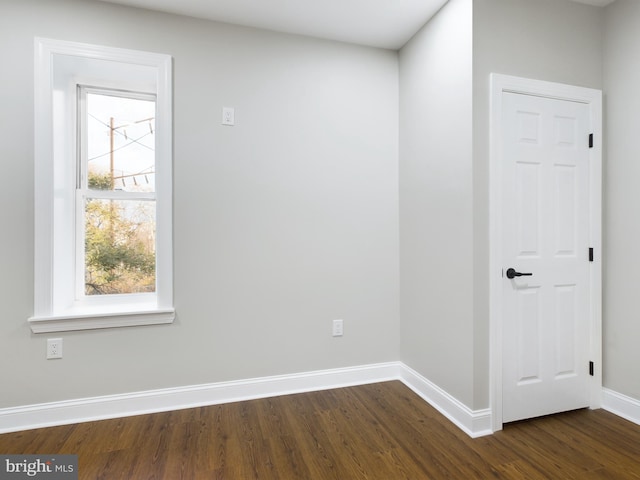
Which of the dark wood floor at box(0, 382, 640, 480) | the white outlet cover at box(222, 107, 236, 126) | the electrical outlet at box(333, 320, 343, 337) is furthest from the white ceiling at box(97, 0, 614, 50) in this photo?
the dark wood floor at box(0, 382, 640, 480)

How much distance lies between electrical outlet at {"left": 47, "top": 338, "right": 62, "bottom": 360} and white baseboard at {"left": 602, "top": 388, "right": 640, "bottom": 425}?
3.65 metres

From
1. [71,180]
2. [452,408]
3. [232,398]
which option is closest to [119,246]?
[71,180]

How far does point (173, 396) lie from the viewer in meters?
2.38

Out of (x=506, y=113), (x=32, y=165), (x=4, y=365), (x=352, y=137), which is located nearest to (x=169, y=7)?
(x=32, y=165)

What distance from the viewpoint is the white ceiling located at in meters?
2.27

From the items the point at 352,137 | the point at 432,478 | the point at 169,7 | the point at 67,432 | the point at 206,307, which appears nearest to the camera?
the point at 432,478

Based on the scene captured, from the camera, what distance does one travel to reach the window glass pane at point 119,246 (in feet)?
8.29

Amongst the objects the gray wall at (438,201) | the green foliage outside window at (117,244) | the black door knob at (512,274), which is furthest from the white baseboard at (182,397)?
the black door knob at (512,274)

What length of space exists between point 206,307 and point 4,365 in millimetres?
1224

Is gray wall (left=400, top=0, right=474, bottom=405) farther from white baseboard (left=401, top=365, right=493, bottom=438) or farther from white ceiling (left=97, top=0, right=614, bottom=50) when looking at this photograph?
A: white ceiling (left=97, top=0, right=614, bottom=50)

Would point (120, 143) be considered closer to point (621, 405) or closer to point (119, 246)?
point (119, 246)

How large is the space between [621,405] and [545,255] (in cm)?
111

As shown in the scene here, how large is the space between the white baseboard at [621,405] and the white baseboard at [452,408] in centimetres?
95

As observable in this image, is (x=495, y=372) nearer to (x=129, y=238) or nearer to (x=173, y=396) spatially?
(x=173, y=396)
